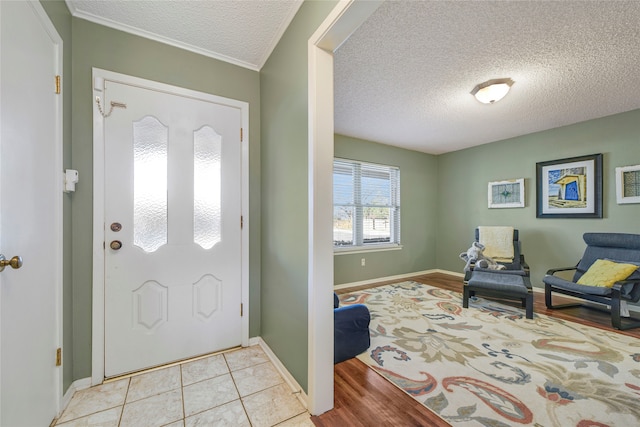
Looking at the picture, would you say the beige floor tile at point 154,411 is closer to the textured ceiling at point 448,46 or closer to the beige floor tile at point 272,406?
the beige floor tile at point 272,406

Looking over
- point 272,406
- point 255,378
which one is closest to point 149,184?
point 255,378

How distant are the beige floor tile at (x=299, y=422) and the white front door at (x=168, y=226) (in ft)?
3.09

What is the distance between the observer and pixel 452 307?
3162mm

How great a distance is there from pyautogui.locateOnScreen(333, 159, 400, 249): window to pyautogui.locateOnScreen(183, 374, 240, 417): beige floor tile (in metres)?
2.62

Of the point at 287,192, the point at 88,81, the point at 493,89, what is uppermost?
the point at 493,89

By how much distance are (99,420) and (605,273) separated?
470 centimetres

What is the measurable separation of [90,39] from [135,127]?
615 millimetres

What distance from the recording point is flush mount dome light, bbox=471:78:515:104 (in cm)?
242

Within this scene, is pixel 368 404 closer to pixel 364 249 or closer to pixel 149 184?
pixel 149 184

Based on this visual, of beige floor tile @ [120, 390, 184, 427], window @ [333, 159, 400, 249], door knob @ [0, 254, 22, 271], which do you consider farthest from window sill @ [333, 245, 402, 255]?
door knob @ [0, 254, 22, 271]

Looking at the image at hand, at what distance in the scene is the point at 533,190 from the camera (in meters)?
3.96

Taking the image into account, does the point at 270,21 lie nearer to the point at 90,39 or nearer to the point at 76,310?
the point at 90,39

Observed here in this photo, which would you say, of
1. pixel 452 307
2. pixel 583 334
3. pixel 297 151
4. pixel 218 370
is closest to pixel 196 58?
pixel 297 151

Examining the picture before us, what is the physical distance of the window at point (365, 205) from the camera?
4.13m
